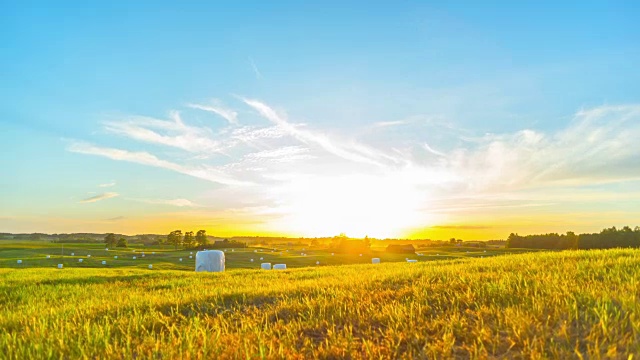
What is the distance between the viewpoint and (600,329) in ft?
12.6

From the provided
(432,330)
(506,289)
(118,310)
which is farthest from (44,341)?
(506,289)

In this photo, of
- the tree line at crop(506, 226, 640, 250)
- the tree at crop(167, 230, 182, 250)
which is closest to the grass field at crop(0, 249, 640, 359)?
the tree line at crop(506, 226, 640, 250)

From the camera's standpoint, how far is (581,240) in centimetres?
6725

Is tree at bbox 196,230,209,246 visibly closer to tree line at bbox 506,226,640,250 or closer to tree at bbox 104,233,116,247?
tree at bbox 104,233,116,247

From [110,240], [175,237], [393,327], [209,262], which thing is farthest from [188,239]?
[393,327]

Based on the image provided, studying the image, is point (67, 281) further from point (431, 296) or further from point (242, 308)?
point (431, 296)

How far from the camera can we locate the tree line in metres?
58.5

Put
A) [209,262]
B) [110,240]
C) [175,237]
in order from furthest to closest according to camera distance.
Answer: [175,237], [110,240], [209,262]

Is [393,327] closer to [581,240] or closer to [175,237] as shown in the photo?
[581,240]

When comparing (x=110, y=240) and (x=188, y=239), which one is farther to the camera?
(x=188, y=239)

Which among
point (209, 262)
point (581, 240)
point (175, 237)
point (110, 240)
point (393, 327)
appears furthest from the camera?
point (175, 237)

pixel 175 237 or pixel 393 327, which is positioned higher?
pixel 393 327

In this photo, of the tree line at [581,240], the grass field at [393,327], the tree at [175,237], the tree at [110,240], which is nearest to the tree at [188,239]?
the tree at [175,237]

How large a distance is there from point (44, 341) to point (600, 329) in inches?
255
